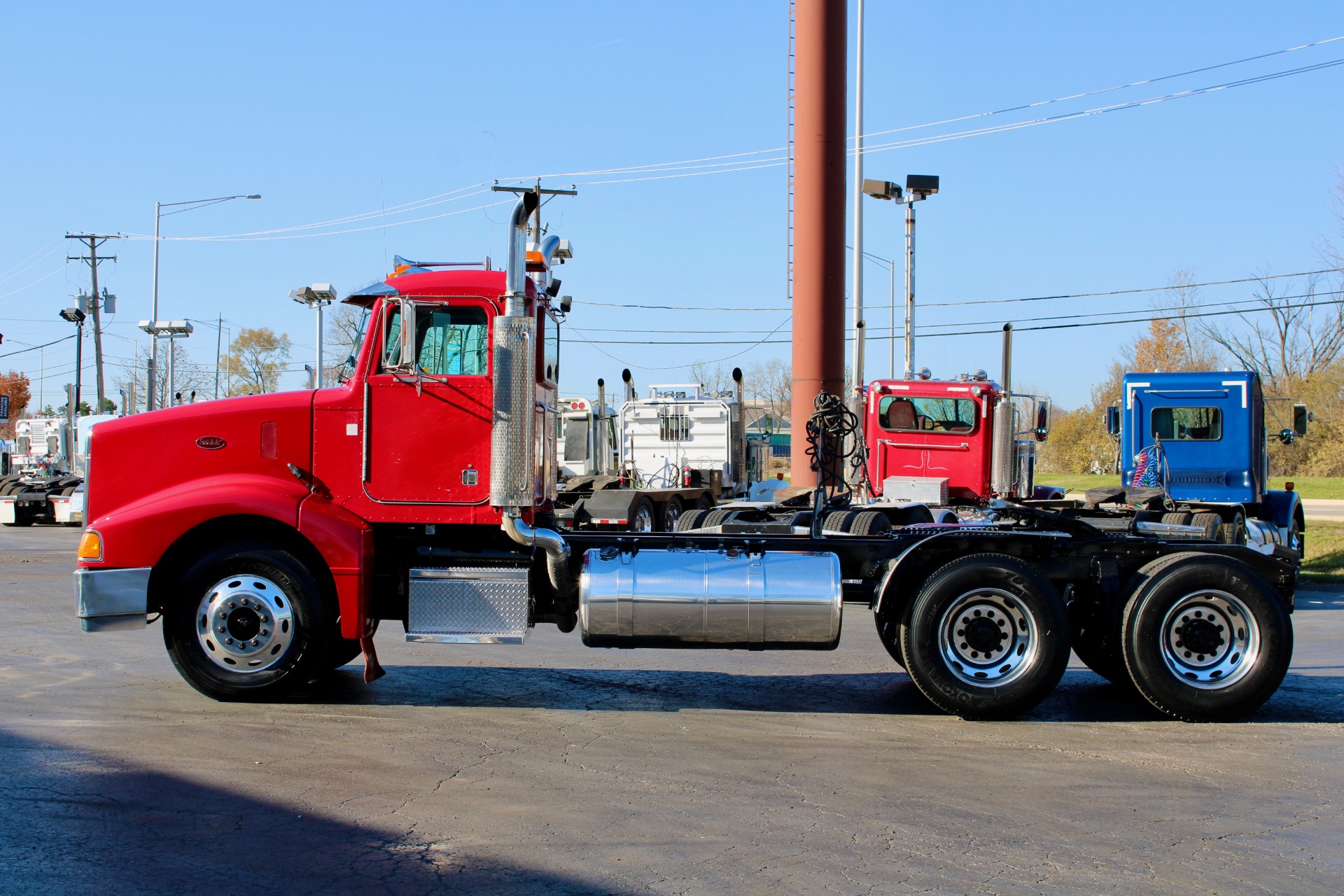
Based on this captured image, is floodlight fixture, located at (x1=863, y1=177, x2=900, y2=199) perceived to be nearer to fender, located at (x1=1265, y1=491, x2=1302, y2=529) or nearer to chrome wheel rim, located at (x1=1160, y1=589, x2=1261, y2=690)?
fender, located at (x1=1265, y1=491, x2=1302, y2=529)

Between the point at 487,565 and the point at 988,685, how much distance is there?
364 cm

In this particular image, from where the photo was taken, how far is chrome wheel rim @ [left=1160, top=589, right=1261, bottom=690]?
769cm

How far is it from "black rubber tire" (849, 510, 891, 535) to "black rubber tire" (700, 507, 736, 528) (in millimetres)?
1759

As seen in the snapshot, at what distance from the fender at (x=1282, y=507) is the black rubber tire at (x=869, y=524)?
34.4 ft

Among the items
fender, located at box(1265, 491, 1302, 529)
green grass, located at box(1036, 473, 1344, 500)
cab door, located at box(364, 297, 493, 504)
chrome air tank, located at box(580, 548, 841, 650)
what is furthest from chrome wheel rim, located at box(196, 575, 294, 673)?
green grass, located at box(1036, 473, 1344, 500)

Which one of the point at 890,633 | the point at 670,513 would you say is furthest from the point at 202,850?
the point at 670,513

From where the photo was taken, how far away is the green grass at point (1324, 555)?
18203mm

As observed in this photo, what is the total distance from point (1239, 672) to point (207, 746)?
6.77m

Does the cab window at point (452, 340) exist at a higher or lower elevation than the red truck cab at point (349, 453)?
higher

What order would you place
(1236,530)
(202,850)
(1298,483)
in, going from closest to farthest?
(202,850), (1236,530), (1298,483)

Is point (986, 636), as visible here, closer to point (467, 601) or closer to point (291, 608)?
point (467, 601)

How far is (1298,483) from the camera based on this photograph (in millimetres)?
43375

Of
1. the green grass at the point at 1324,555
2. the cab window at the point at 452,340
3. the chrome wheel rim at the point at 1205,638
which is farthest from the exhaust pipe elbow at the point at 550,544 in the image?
Answer: the green grass at the point at 1324,555

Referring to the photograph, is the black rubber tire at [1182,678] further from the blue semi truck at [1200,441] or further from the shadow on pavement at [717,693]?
the blue semi truck at [1200,441]
